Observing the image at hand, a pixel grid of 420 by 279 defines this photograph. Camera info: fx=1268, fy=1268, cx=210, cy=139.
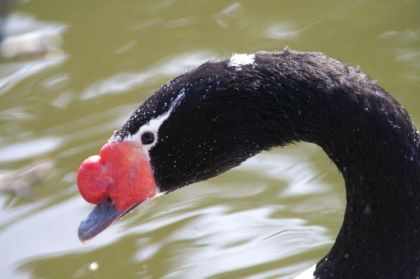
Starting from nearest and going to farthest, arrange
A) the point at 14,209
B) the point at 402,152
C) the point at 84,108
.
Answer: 1. the point at 402,152
2. the point at 14,209
3. the point at 84,108

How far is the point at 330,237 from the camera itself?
221 inches

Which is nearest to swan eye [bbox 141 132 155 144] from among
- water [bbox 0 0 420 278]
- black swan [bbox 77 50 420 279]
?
black swan [bbox 77 50 420 279]

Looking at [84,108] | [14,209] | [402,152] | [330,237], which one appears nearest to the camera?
[402,152]

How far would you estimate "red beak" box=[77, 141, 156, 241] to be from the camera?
4.45m

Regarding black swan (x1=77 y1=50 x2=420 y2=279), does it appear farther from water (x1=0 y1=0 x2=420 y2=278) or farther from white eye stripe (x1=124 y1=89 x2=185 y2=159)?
water (x1=0 y1=0 x2=420 y2=278)

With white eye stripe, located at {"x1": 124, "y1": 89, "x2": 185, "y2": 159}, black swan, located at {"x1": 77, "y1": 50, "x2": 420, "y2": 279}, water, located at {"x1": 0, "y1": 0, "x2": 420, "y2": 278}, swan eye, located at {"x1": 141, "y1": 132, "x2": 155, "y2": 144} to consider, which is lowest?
black swan, located at {"x1": 77, "y1": 50, "x2": 420, "y2": 279}

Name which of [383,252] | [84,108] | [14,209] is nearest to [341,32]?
[84,108]

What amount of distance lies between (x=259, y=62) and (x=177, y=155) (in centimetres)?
49

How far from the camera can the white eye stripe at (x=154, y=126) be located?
14.0 feet

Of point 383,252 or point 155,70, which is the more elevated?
point 155,70

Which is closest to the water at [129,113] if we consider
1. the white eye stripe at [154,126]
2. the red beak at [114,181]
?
the red beak at [114,181]

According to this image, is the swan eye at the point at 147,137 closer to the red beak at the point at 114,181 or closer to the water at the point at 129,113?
the red beak at the point at 114,181

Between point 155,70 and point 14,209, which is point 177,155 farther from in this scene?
point 155,70

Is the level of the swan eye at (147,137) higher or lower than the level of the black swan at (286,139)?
higher
